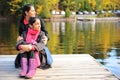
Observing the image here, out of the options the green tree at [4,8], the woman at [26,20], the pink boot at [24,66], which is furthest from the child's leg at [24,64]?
the green tree at [4,8]

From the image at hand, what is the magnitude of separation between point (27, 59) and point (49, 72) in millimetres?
406

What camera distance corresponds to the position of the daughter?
5402mm

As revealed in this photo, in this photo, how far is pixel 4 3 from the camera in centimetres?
5012

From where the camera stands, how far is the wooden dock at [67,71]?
5363mm

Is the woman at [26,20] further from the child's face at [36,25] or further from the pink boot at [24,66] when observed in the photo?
the pink boot at [24,66]

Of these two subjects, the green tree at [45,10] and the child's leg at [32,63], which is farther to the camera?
the green tree at [45,10]

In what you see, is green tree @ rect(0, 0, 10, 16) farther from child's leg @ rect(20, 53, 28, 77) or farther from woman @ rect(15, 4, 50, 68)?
child's leg @ rect(20, 53, 28, 77)

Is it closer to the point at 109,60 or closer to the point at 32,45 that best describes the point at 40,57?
the point at 32,45

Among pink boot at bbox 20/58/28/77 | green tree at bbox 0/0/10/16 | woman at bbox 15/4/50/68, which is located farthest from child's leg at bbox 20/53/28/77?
green tree at bbox 0/0/10/16

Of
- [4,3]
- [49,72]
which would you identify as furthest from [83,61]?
[4,3]

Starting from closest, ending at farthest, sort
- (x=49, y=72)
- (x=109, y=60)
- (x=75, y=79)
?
1. (x=75, y=79)
2. (x=49, y=72)
3. (x=109, y=60)

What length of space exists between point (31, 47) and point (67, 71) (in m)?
0.76

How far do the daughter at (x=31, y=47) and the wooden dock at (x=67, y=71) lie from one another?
0.43ft

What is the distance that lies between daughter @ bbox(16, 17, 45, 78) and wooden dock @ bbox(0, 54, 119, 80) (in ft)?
0.43
